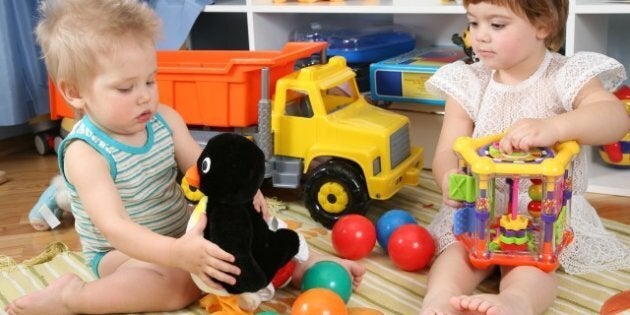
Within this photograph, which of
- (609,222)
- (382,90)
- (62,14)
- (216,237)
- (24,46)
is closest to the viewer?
(216,237)

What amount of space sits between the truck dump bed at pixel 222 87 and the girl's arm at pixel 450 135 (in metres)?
0.44

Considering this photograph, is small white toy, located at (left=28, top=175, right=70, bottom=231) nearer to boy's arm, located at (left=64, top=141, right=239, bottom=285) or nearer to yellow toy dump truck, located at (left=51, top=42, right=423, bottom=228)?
yellow toy dump truck, located at (left=51, top=42, right=423, bottom=228)

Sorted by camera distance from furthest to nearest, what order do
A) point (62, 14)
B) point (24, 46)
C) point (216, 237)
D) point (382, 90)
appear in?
1. point (24, 46)
2. point (382, 90)
3. point (62, 14)
4. point (216, 237)

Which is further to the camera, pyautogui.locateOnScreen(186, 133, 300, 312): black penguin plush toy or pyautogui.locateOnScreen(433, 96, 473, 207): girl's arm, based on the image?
pyautogui.locateOnScreen(433, 96, 473, 207): girl's arm

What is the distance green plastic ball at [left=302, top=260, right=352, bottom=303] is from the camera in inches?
43.1

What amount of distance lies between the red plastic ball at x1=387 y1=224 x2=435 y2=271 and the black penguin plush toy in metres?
0.31

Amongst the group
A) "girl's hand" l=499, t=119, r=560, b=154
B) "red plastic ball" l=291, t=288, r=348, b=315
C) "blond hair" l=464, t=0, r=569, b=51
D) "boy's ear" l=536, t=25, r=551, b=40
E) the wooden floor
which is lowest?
the wooden floor

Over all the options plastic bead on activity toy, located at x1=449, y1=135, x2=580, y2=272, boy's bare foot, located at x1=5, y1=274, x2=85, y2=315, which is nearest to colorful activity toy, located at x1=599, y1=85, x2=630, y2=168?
plastic bead on activity toy, located at x1=449, y1=135, x2=580, y2=272

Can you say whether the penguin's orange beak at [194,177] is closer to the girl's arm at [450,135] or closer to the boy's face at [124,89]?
the boy's face at [124,89]

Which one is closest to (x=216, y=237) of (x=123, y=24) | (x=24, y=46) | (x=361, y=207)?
(x=123, y=24)

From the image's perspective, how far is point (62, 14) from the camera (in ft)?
3.55

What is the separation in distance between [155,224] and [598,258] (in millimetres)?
700

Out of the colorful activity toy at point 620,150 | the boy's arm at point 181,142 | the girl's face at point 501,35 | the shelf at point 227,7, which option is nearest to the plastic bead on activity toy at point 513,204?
the girl's face at point 501,35

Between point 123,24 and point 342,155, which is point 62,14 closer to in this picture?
point 123,24
